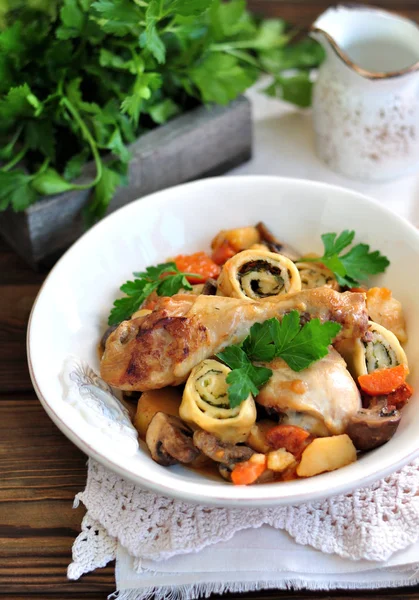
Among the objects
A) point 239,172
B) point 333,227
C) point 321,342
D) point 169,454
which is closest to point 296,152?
point 239,172

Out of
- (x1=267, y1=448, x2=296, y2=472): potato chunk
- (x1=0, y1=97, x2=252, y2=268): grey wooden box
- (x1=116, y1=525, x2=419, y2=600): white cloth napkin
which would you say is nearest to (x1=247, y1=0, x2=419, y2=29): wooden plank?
(x1=0, y1=97, x2=252, y2=268): grey wooden box

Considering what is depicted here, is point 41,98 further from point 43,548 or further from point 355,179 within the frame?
point 43,548

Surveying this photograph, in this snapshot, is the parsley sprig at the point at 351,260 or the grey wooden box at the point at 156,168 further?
the grey wooden box at the point at 156,168

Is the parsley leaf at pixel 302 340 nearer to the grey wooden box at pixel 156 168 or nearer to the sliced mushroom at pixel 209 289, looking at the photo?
the sliced mushroom at pixel 209 289

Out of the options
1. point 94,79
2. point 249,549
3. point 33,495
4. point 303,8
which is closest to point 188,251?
point 94,79

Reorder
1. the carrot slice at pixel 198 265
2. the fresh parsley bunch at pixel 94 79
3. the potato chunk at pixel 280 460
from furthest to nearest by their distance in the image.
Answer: the fresh parsley bunch at pixel 94 79 → the carrot slice at pixel 198 265 → the potato chunk at pixel 280 460

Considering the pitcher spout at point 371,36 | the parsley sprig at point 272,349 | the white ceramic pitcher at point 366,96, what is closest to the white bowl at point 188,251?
the parsley sprig at point 272,349

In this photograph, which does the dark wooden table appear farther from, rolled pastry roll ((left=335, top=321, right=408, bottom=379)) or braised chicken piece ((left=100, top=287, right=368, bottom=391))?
rolled pastry roll ((left=335, top=321, right=408, bottom=379))

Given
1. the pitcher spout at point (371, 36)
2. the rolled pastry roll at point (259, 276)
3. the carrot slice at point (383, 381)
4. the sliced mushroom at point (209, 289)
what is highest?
the pitcher spout at point (371, 36)
